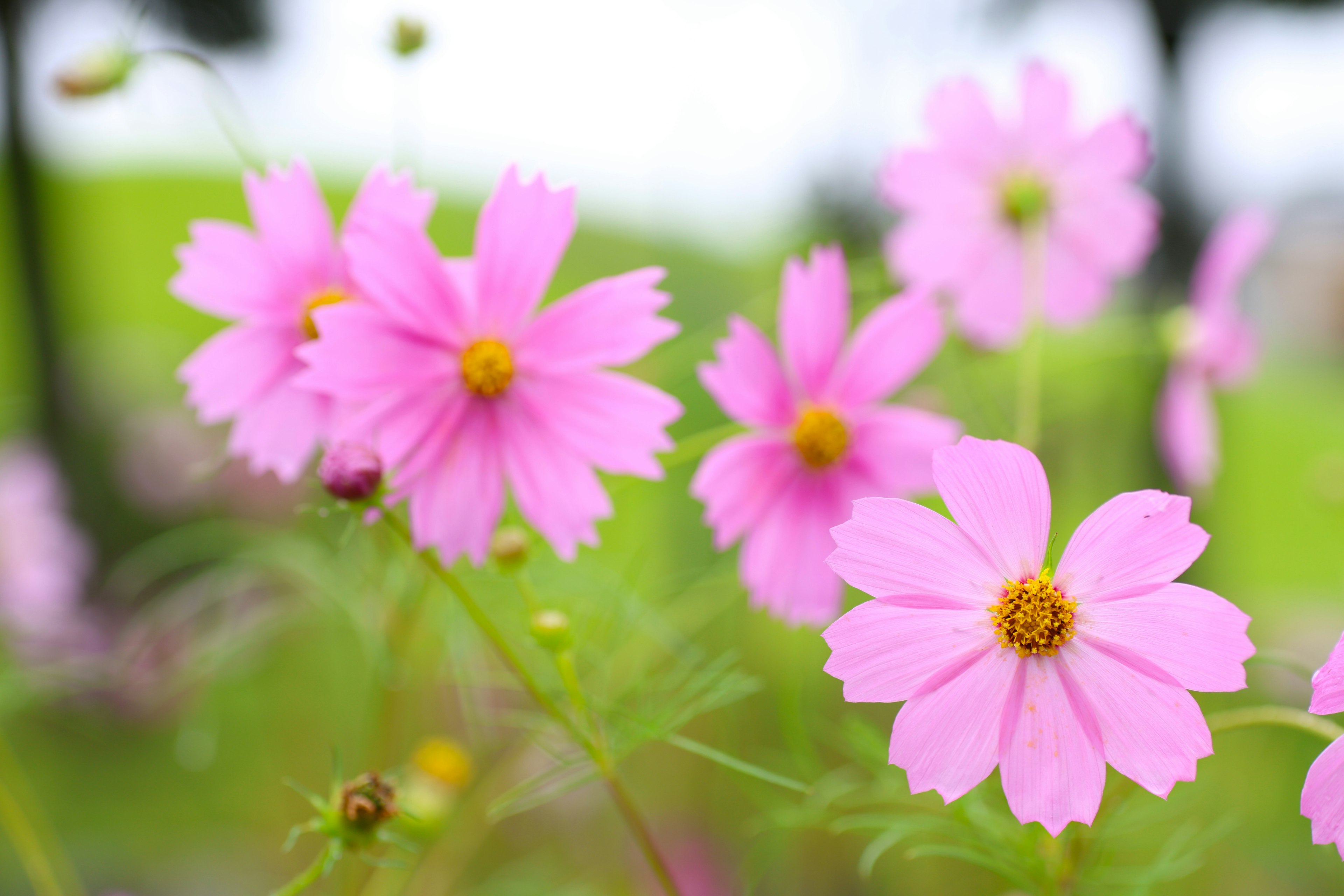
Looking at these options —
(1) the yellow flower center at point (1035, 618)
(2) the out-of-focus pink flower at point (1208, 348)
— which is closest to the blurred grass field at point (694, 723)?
(2) the out-of-focus pink flower at point (1208, 348)

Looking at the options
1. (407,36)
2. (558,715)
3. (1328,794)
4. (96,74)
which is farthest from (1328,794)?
(96,74)

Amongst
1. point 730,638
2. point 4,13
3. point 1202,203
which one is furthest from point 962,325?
point 4,13

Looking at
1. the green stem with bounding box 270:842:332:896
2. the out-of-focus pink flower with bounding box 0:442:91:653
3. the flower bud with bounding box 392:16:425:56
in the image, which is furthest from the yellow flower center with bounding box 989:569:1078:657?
the out-of-focus pink flower with bounding box 0:442:91:653

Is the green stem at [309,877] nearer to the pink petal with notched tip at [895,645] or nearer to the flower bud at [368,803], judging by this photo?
the flower bud at [368,803]

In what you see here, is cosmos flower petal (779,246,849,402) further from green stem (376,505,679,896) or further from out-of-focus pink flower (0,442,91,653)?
out-of-focus pink flower (0,442,91,653)

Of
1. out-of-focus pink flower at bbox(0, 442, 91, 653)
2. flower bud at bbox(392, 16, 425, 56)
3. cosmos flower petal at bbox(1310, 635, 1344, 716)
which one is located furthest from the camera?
out-of-focus pink flower at bbox(0, 442, 91, 653)

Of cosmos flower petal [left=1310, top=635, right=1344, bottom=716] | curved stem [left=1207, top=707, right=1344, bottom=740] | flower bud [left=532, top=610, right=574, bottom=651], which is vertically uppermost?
cosmos flower petal [left=1310, top=635, right=1344, bottom=716]
